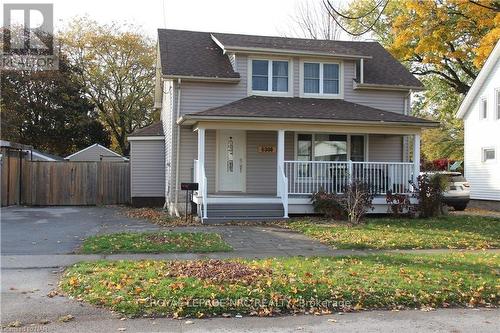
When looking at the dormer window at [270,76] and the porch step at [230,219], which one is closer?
the porch step at [230,219]

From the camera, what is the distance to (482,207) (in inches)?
940

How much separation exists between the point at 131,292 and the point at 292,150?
12852mm

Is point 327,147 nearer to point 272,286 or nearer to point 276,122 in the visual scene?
point 276,122

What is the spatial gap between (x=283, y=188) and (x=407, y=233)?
4.54m

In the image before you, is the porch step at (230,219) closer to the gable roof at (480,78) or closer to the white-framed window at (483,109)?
the gable roof at (480,78)

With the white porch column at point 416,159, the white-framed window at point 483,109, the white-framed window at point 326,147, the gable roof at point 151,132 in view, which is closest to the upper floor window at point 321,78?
the white-framed window at point 326,147

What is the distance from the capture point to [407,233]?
1328 centimetres

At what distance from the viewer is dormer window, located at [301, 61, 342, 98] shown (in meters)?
19.8

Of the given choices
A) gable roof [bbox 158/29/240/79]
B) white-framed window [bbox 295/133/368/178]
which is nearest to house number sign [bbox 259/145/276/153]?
white-framed window [bbox 295/133/368/178]

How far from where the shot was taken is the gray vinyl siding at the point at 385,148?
20.1 metres

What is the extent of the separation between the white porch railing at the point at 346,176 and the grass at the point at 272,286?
8.14 m

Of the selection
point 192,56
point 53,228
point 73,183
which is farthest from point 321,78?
point 73,183

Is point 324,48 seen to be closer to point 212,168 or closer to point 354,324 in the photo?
point 212,168

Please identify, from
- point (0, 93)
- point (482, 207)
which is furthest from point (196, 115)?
point (0, 93)
